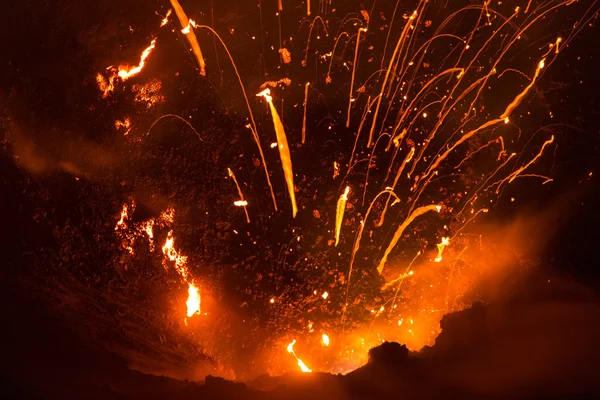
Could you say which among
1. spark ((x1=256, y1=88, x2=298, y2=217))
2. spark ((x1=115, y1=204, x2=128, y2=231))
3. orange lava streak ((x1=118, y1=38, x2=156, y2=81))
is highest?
orange lava streak ((x1=118, y1=38, x2=156, y2=81))

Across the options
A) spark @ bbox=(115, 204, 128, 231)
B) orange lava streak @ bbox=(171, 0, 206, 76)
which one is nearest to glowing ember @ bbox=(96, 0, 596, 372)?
orange lava streak @ bbox=(171, 0, 206, 76)

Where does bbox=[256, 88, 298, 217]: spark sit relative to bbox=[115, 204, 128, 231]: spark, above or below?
above

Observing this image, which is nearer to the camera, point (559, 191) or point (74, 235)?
point (74, 235)

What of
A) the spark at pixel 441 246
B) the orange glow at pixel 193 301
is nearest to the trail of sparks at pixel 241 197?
the orange glow at pixel 193 301

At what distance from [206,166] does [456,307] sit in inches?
89.3

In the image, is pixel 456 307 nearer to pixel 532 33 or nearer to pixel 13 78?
pixel 532 33

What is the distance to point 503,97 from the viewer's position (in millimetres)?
4086

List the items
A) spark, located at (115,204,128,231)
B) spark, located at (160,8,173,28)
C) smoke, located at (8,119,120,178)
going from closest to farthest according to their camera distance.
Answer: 1. smoke, located at (8,119,120,178)
2. spark, located at (115,204,128,231)
3. spark, located at (160,8,173,28)

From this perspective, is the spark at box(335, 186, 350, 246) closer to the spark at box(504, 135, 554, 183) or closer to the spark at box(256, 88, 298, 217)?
the spark at box(256, 88, 298, 217)

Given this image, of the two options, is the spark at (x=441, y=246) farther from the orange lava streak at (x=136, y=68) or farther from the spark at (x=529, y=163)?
the orange lava streak at (x=136, y=68)

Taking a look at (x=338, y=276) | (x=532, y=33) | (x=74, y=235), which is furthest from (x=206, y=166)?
(x=532, y=33)

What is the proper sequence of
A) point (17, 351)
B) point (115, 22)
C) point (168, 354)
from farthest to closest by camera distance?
point (115, 22) → point (168, 354) → point (17, 351)

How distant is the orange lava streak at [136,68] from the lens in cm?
378

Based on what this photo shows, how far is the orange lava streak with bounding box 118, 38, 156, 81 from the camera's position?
378 centimetres
